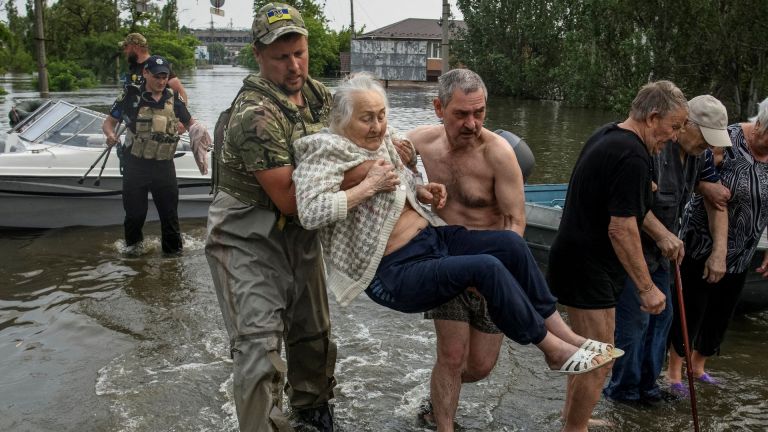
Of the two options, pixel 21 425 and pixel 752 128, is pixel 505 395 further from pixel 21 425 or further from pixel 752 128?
pixel 21 425

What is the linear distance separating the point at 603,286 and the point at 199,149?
6.52 metres

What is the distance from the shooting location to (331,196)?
135 inches

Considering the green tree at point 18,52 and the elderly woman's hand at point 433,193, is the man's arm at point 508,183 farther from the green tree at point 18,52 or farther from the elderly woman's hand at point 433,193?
the green tree at point 18,52

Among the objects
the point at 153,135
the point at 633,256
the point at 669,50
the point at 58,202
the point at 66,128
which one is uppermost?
the point at 669,50

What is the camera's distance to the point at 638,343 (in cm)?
457

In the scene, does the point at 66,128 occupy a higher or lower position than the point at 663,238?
higher

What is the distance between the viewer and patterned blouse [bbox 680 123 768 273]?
4.96m

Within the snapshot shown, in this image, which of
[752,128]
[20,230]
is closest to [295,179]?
[752,128]

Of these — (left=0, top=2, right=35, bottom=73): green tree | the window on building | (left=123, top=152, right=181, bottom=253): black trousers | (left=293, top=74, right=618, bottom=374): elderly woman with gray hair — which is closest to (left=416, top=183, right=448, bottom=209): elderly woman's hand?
(left=293, top=74, right=618, bottom=374): elderly woman with gray hair

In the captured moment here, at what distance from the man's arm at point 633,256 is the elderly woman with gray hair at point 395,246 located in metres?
0.58

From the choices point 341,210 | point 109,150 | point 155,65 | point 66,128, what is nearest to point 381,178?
point 341,210

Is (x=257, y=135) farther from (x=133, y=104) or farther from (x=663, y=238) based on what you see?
(x=133, y=104)

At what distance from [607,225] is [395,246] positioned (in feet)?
3.95

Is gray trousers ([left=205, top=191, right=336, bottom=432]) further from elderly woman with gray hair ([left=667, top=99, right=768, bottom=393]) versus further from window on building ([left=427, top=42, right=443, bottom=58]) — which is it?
window on building ([left=427, top=42, right=443, bottom=58])
